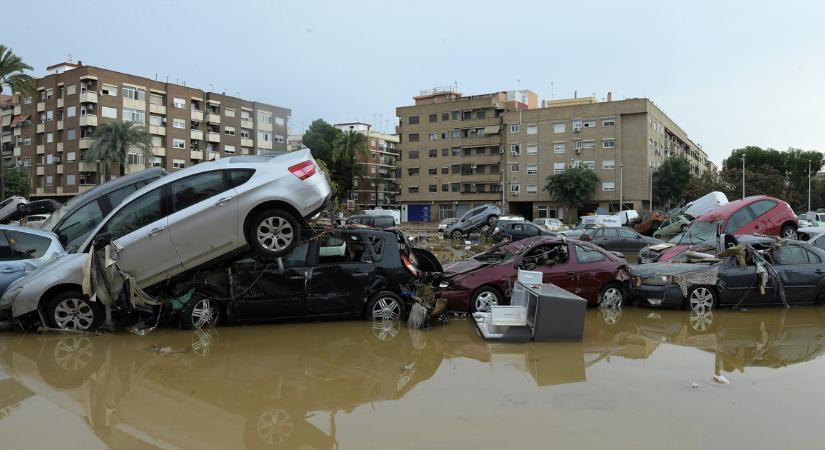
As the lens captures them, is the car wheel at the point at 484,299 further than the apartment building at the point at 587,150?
No

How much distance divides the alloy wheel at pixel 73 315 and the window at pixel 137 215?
1.16m

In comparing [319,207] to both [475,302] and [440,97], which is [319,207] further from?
[440,97]

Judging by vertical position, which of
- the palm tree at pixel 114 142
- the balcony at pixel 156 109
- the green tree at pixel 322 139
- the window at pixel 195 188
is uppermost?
the balcony at pixel 156 109

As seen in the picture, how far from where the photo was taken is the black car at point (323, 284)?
804cm

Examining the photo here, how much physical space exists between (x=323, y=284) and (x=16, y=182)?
64.1 metres

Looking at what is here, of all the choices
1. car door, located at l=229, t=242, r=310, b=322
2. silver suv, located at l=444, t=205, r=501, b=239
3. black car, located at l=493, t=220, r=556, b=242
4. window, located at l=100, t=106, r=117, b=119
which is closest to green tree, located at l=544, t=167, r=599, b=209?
silver suv, located at l=444, t=205, r=501, b=239

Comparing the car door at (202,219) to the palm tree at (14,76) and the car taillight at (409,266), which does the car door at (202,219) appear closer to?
the car taillight at (409,266)

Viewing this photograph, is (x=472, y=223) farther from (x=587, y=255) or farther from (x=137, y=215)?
(x=137, y=215)

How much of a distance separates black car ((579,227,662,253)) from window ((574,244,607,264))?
12.2 metres

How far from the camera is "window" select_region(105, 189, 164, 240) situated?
7520 millimetres

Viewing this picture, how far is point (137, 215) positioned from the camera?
7.53m

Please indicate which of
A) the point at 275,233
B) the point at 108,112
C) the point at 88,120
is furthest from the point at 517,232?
the point at 88,120

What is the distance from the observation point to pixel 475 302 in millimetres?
9156

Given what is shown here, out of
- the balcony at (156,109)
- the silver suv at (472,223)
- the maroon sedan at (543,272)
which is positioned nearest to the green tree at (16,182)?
the balcony at (156,109)
